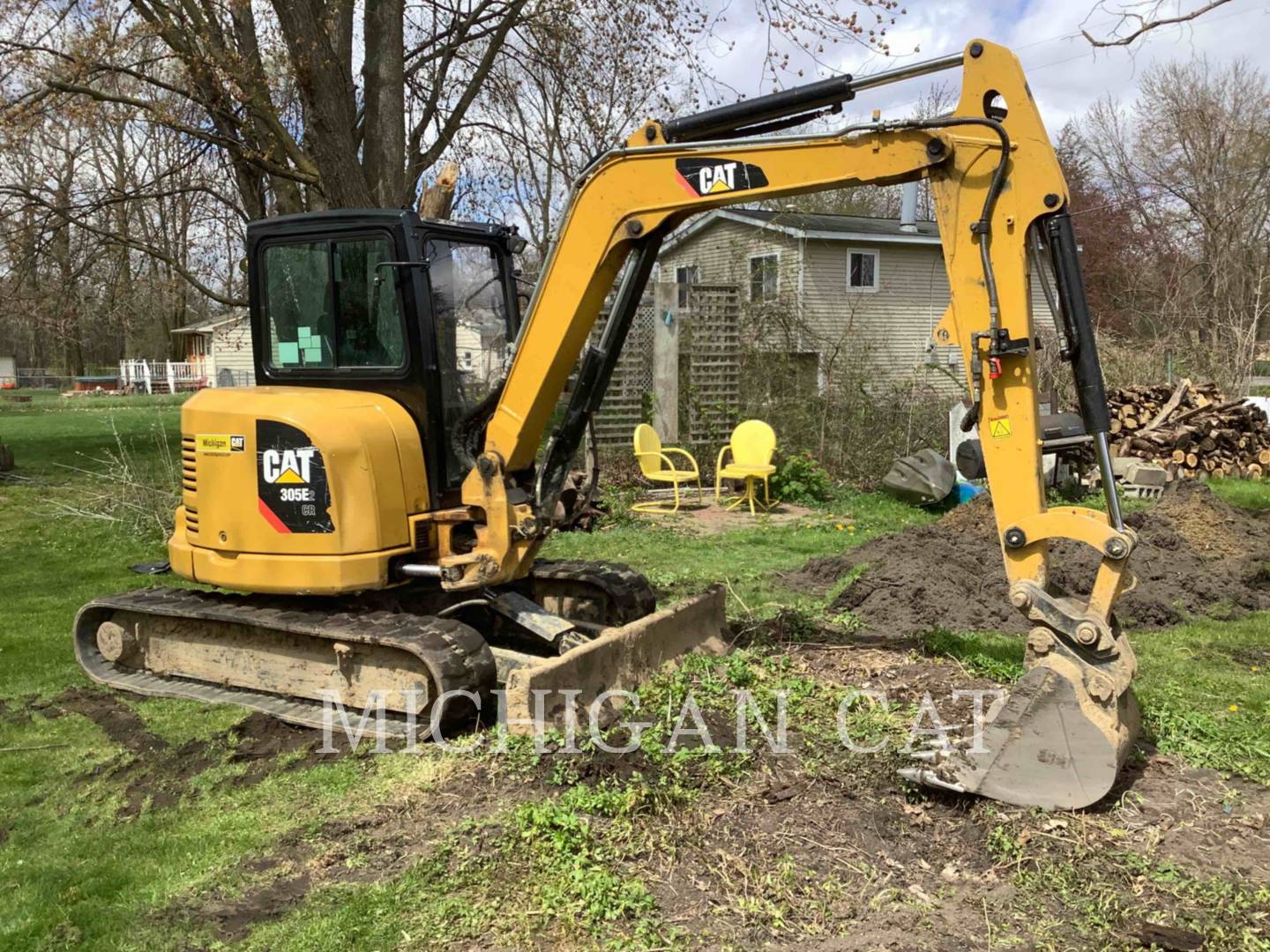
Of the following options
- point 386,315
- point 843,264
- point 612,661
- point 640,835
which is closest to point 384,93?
point 386,315

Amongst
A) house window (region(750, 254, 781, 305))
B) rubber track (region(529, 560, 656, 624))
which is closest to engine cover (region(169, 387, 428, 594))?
rubber track (region(529, 560, 656, 624))

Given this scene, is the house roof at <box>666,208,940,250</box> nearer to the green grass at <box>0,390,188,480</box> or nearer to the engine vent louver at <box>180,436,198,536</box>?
the green grass at <box>0,390,188,480</box>

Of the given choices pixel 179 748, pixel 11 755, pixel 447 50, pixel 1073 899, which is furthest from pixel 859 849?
pixel 447 50

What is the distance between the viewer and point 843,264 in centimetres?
2203

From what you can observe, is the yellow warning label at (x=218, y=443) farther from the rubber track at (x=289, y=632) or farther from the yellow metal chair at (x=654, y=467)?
the yellow metal chair at (x=654, y=467)

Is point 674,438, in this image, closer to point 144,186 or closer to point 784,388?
point 784,388

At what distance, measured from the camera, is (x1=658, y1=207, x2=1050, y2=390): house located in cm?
2045

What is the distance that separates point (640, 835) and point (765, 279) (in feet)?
52.0

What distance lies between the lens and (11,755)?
475 centimetres

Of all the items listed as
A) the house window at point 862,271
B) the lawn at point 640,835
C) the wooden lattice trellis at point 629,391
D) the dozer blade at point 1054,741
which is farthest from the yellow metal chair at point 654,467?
the house window at point 862,271

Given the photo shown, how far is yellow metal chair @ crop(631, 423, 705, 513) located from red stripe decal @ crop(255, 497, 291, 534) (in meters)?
6.48

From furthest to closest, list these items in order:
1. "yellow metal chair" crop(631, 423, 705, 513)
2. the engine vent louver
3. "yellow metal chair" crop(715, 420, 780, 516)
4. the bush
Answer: the bush
"yellow metal chair" crop(715, 420, 780, 516)
"yellow metal chair" crop(631, 423, 705, 513)
the engine vent louver

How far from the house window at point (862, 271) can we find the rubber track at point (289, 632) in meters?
18.7

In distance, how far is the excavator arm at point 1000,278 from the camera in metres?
3.66
